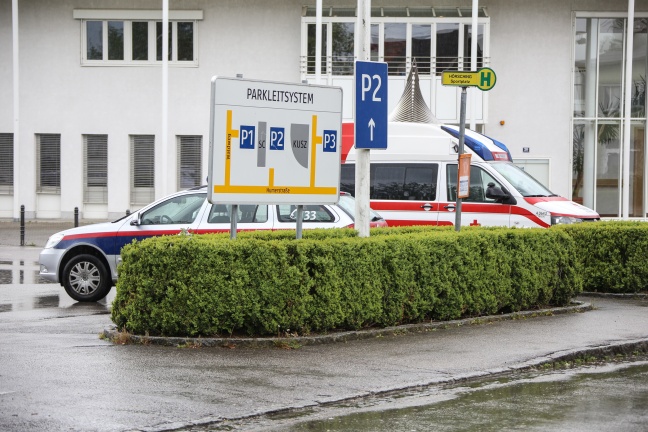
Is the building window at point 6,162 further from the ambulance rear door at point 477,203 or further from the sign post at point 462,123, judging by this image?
the sign post at point 462,123

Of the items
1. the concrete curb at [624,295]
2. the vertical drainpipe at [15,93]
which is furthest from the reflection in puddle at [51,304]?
the vertical drainpipe at [15,93]

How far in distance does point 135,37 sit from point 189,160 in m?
4.48

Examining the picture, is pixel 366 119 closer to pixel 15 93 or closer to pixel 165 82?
pixel 165 82

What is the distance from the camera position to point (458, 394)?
27.6 ft

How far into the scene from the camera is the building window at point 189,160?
3522 cm

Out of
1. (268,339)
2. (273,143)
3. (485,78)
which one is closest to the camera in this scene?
(268,339)

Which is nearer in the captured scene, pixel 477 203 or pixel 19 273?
pixel 477 203

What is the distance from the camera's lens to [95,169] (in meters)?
35.4

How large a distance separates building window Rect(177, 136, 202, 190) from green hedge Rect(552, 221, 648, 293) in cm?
2110

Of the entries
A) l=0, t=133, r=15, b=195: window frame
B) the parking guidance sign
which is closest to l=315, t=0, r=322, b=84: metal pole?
l=0, t=133, r=15, b=195: window frame

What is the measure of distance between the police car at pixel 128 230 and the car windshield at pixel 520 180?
4.40 m

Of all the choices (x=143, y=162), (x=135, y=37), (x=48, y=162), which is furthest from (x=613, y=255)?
(x=48, y=162)

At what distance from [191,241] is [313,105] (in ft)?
7.38

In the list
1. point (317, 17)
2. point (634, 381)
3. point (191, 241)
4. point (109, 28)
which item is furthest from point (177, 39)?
point (634, 381)
